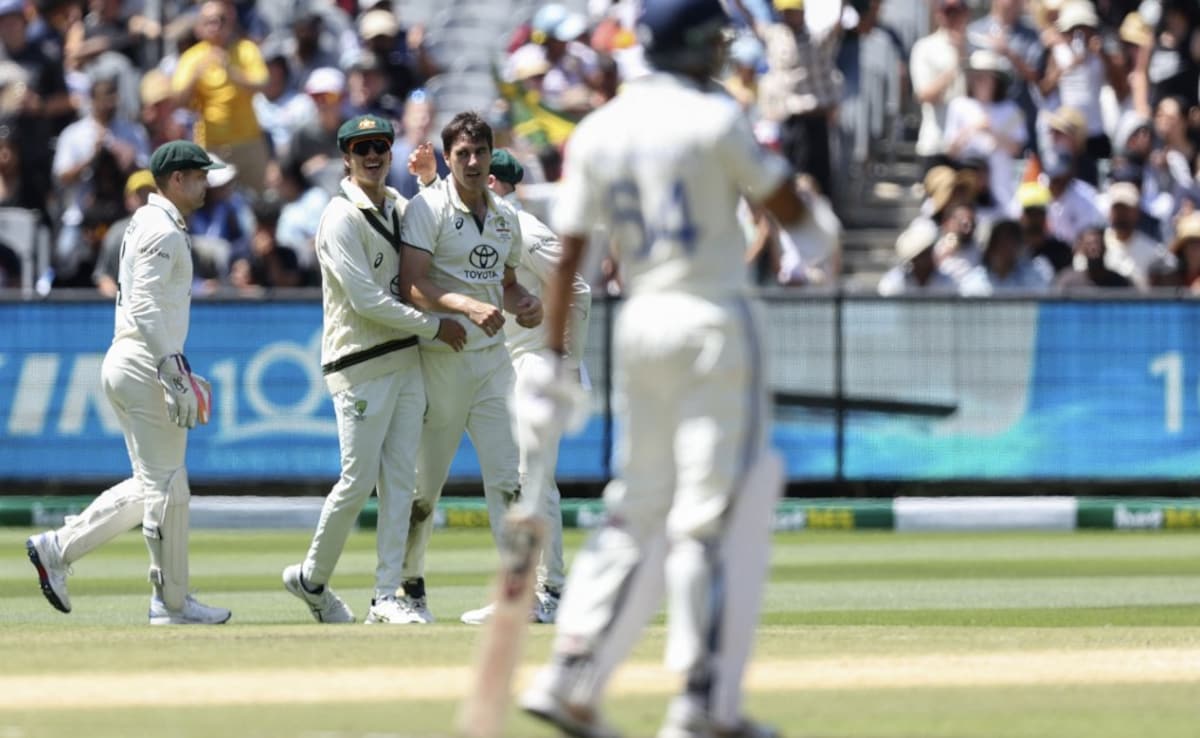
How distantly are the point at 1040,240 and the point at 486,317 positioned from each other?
8684 mm

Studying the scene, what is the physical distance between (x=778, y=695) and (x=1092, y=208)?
11762mm

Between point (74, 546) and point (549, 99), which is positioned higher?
point (549, 99)

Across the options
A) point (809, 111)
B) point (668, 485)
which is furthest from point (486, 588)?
point (809, 111)

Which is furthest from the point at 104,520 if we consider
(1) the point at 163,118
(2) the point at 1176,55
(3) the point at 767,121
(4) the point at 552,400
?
(2) the point at 1176,55

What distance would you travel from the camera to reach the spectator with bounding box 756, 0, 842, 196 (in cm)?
1936

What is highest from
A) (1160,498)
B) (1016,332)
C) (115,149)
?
(115,149)

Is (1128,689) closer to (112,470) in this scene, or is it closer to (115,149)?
(112,470)

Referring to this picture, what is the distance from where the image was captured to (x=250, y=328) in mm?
17094

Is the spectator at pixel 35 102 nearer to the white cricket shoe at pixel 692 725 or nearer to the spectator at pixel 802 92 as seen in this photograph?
the spectator at pixel 802 92

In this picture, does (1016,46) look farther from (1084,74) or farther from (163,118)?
(163,118)

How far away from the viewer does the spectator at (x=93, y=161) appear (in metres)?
18.7

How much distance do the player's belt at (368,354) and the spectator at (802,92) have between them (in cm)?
901

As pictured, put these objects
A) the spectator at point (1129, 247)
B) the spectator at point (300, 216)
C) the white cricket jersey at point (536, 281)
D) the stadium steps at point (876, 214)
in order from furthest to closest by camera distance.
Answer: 1. the stadium steps at point (876, 214)
2. the spectator at point (300, 216)
3. the spectator at point (1129, 247)
4. the white cricket jersey at point (536, 281)

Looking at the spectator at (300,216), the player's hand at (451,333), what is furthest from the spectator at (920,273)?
the player's hand at (451,333)
